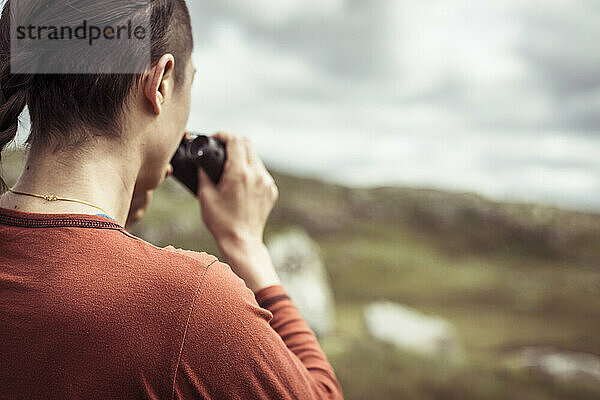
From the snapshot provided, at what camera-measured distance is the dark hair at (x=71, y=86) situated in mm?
953

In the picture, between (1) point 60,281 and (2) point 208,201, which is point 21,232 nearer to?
(1) point 60,281

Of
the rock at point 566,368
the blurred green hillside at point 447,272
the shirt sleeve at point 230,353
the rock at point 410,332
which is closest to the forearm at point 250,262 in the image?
the shirt sleeve at point 230,353

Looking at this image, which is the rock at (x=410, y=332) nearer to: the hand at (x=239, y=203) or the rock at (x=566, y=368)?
the rock at (x=566, y=368)

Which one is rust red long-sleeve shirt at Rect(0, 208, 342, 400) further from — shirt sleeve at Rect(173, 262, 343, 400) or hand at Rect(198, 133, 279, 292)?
hand at Rect(198, 133, 279, 292)

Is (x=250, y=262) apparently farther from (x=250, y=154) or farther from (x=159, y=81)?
(x=159, y=81)

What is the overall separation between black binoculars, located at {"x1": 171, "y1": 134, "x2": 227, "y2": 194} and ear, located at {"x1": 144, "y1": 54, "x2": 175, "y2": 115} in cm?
31

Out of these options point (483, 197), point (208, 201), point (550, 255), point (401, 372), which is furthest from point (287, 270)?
point (483, 197)

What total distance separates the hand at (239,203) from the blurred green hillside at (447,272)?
603 cm

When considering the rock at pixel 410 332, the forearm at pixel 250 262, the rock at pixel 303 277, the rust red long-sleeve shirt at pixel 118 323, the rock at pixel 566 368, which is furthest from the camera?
the rock at pixel 410 332

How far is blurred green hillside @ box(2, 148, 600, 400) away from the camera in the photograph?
8148 millimetres

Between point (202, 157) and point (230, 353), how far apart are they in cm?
60

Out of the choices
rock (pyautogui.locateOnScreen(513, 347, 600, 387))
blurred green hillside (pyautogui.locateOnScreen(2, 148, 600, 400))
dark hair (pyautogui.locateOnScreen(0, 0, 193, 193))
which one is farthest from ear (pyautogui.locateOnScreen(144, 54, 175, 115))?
rock (pyautogui.locateOnScreen(513, 347, 600, 387))

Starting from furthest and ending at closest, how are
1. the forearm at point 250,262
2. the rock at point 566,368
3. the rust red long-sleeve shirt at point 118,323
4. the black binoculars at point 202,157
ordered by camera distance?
the rock at point 566,368 → the black binoculars at point 202,157 → the forearm at point 250,262 → the rust red long-sleeve shirt at point 118,323

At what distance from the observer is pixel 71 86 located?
3.14 ft
